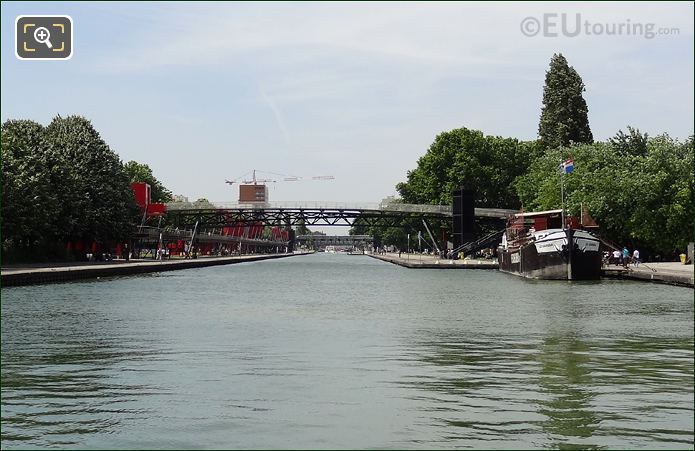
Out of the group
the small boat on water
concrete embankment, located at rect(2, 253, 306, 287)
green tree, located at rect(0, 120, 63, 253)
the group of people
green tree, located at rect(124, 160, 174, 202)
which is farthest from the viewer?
green tree, located at rect(124, 160, 174, 202)

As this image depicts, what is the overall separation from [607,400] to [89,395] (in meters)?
11.2

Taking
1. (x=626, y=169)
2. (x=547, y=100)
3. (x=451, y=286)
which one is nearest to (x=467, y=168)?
(x=547, y=100)

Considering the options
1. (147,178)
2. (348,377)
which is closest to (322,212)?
(147,178)

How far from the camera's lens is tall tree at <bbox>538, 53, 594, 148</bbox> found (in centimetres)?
13825

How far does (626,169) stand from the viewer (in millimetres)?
85125

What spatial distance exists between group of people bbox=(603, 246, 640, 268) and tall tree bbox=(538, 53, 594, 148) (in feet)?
158

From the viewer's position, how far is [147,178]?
180 meters

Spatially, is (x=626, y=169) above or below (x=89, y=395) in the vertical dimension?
above

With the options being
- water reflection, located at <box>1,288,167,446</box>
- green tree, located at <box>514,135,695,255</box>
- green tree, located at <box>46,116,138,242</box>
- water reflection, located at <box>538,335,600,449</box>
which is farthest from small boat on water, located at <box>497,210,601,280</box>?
green tree, located at <box>46,116,138,242</box>

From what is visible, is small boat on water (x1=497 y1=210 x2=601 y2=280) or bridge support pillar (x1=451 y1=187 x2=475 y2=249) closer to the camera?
small boat on water (x1=497 y1=210 x2=601 y2=280)

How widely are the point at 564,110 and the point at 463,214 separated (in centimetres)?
3005

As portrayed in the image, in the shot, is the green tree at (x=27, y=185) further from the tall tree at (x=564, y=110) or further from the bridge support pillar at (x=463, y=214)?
the tall tree at (x=564, y=110)

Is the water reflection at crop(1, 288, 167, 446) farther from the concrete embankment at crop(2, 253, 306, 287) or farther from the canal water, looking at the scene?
the concrete embankment at crop(2, 253, 306, 287)

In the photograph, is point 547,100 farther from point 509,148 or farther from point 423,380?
point 423,380
